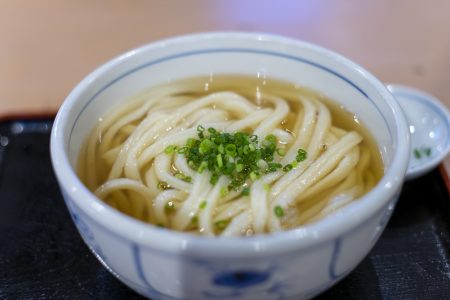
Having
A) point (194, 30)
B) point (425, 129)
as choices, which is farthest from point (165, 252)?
point (194, 30)

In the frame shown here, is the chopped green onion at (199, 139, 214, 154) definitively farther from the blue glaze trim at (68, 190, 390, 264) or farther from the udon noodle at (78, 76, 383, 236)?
the blue glaze trim at (68, 190, 390, 264)

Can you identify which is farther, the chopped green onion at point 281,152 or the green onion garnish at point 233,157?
the chopped green onion at point 281,152

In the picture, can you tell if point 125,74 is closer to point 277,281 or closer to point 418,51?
point 277,281

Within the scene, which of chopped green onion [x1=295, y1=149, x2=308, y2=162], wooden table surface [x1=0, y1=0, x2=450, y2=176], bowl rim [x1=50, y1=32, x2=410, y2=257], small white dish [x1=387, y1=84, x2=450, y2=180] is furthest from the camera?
wooden table surface [x1=0, y1=0, x2=450, y2=176]

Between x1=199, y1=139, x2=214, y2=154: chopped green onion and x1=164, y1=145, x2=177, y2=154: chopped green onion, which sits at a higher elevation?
x1=199, y1=139, x2=214, y2=154: chopped green onion

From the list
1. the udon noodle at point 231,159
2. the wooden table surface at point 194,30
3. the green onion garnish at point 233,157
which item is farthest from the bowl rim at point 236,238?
the wooden table surface at point 194,30

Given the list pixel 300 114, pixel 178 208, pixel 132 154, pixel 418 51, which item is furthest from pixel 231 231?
pixel 418 51

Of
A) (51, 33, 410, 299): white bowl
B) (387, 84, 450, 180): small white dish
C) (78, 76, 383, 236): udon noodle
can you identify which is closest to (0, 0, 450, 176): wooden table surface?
(387, 84, 450, 180): small white dish

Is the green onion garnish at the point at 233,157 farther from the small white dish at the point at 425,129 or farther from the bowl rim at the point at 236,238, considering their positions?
the small white dish at the point at 425,129
